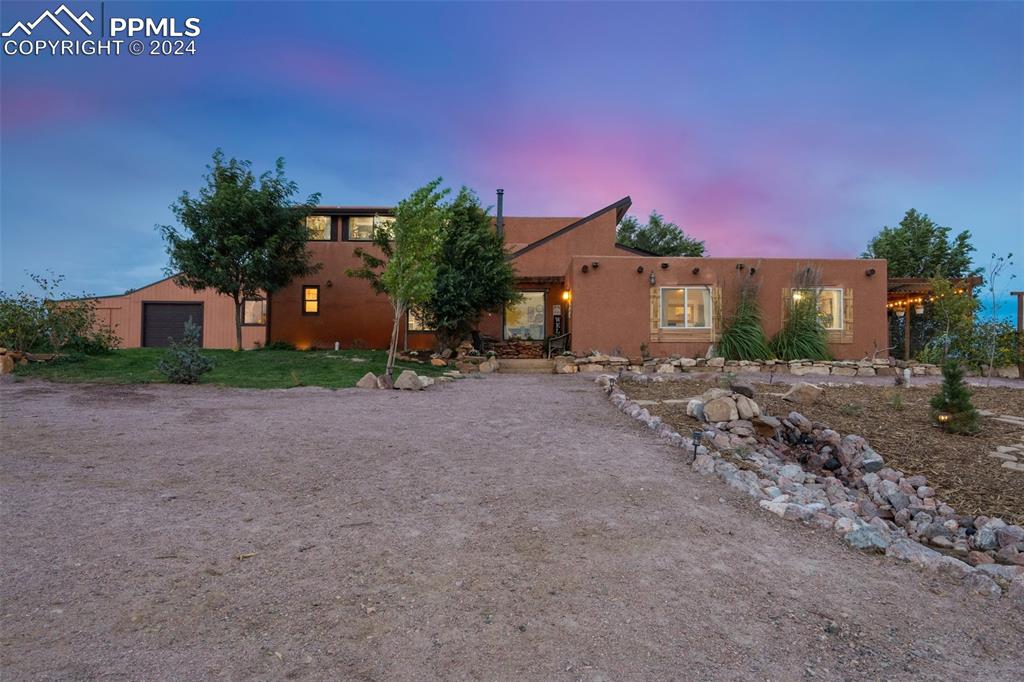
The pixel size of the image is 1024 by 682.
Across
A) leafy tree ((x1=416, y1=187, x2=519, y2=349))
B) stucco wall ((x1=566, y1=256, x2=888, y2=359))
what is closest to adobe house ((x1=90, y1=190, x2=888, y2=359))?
stucco wall ((x1=566, y1=256, x2=888, y2=359))

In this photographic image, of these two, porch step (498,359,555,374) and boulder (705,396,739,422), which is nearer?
boulder (705,396,739,422)

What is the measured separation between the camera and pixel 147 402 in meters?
6.96

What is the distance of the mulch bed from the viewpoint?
4121 mm

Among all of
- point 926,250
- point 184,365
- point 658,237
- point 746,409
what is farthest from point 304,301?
point 926,250

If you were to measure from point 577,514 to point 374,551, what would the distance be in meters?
1.32

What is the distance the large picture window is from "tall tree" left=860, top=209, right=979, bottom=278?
17.0 metres

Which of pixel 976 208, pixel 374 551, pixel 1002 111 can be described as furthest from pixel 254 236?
pixel 976 208

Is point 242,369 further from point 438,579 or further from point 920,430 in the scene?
point 920,430

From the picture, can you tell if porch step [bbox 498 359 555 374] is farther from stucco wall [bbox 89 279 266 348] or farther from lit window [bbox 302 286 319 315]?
stucco wall [bbox 89 279 266 348]

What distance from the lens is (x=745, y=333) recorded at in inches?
492

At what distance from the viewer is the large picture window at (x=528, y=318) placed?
55.4ft

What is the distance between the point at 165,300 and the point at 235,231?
29.4 feet

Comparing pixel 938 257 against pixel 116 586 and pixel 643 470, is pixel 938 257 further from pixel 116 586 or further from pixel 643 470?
pixel 116 586

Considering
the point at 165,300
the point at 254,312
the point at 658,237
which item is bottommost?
the point at 254,312
